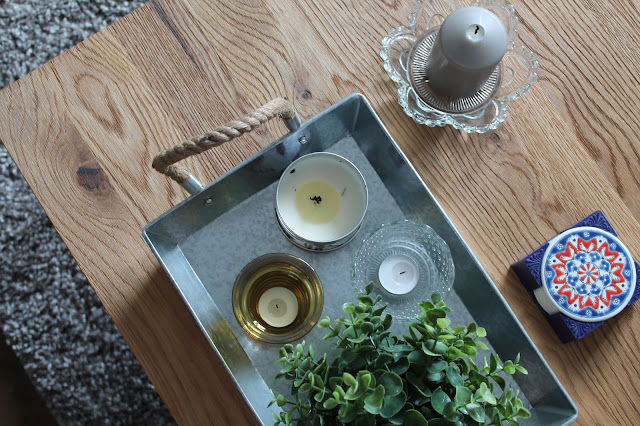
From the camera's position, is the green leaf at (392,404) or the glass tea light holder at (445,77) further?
the glass tea light holder at (445,77)

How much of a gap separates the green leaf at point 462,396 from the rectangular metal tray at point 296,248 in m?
0.17

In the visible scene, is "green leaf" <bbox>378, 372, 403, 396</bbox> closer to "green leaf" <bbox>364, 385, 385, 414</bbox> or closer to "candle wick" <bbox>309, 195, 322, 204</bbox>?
"green leaf" <bbox>364, 385, 385, 414</bbox>

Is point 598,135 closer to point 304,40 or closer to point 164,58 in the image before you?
point 304,40

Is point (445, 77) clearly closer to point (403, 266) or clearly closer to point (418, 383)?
point (403, 266)

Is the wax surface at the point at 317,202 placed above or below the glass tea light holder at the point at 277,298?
above

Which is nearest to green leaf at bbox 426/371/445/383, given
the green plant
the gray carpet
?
the green plant

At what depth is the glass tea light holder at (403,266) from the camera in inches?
26.0

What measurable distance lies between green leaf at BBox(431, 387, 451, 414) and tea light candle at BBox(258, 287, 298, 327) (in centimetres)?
22

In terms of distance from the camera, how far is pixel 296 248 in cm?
69

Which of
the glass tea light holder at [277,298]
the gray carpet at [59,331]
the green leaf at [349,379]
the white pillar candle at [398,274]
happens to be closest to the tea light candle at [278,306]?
the glass tea light holder at [277,298]

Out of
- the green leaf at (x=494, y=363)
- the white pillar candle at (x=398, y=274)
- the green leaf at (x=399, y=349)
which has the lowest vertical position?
the green leaf at (x=494, y=363)

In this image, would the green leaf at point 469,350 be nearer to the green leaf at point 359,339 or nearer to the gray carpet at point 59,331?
the green leaf at point 359,339

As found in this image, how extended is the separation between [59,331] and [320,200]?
719mm

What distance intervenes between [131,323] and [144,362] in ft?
0.16
